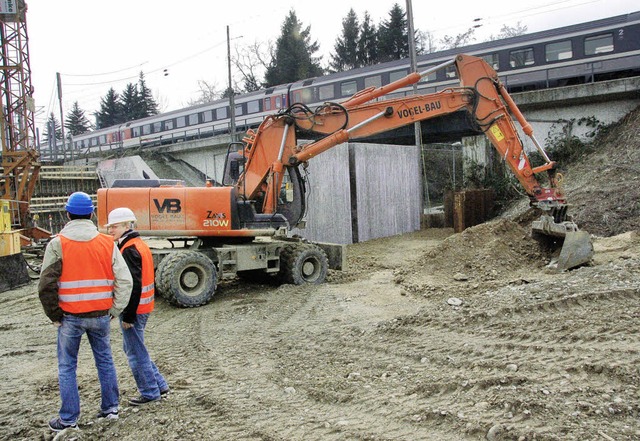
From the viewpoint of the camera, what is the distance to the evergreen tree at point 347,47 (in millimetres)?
52322

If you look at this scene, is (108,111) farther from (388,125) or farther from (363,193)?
(388,125)

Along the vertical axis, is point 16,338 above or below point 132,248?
below

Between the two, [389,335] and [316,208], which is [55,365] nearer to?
[389,335]

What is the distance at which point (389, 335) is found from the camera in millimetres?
6527

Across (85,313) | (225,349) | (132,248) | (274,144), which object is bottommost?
(225,349)

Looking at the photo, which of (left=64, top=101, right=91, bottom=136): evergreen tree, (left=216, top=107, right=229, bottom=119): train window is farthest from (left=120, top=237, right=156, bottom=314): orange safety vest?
(left=64, top=101, right=91, bottom=136): evergreen tree

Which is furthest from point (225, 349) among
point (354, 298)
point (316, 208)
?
point (316, 208)

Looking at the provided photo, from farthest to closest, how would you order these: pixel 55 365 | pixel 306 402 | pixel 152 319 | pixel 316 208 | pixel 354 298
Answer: pixel 316 208
pixel 354 298
pixel 152 319
pixel 55 365
pixel 306 402

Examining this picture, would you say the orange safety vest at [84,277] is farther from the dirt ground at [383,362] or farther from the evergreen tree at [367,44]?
the evergreen tree at [367,44]

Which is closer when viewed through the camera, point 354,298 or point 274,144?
point 354,298

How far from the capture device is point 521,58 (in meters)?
21.8

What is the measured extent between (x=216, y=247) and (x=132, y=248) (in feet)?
17.0

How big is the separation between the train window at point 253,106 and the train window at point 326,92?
194 inches

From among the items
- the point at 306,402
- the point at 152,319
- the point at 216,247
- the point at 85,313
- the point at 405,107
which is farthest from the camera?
the point at 405,107
